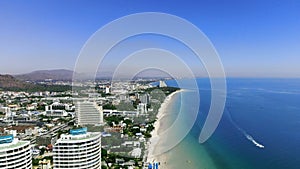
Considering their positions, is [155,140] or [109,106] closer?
[155,140]

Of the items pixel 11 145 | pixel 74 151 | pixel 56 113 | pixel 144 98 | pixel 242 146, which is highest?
pixel 144 98

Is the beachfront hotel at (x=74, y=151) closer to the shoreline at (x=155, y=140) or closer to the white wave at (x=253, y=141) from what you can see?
the shoreline at (x=155, y=140)

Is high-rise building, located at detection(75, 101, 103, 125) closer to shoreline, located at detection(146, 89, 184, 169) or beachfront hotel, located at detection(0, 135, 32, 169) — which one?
shoreline, located at detection(146, 89, 184, 169)

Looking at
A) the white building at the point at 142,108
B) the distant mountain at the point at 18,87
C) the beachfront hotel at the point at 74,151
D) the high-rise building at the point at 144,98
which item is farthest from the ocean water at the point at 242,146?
the distant mountain at the point at 18,87

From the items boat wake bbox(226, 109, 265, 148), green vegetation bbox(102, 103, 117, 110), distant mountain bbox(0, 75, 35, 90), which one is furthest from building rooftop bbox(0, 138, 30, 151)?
distant mountain bbox(0, 75, 35, 90)

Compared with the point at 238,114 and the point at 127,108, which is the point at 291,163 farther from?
the point at 238,114

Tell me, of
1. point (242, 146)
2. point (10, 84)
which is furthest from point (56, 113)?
point (10, 84)

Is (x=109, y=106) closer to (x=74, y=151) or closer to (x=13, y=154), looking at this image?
(x=74, y=151)
